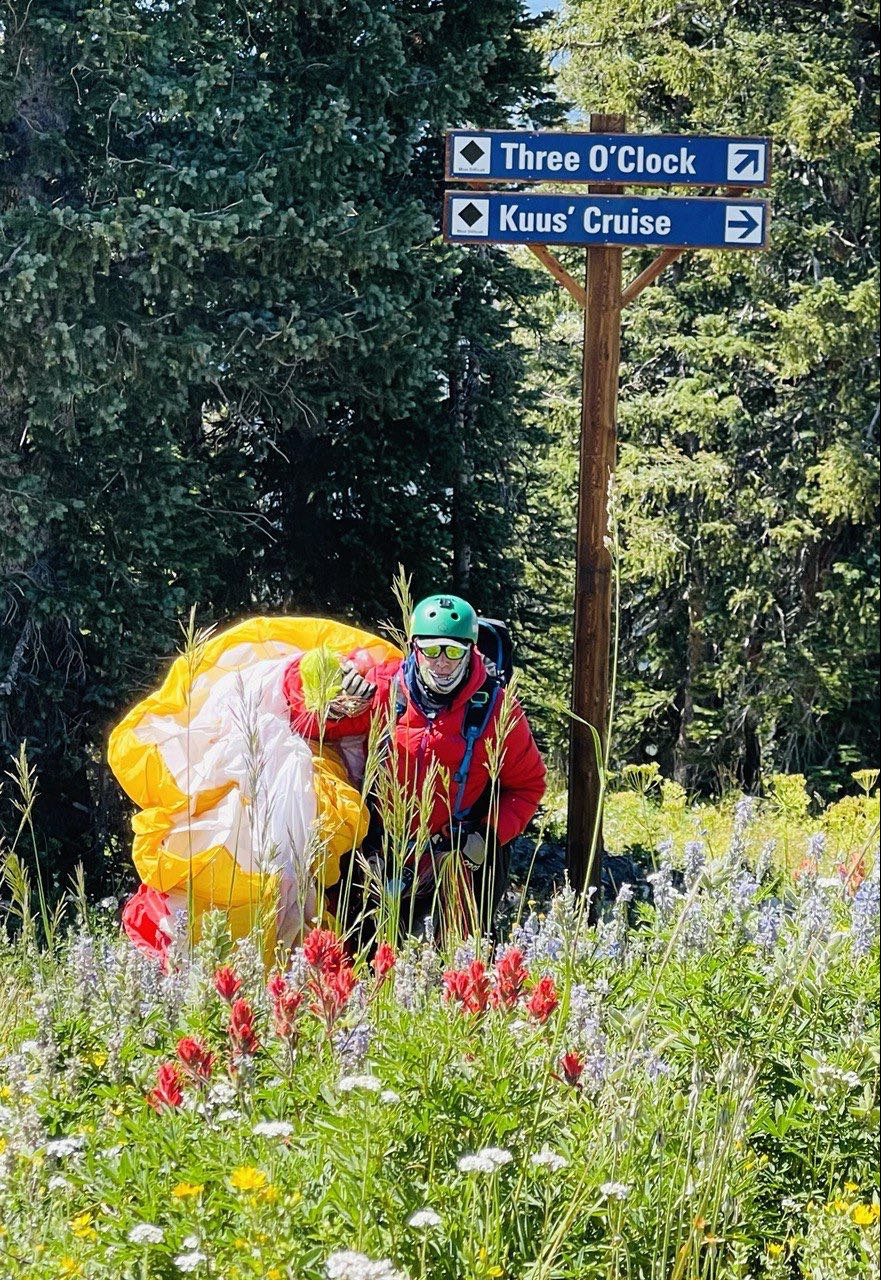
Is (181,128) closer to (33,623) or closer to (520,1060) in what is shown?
(33,623)

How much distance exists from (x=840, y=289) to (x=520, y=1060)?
40.7 ft

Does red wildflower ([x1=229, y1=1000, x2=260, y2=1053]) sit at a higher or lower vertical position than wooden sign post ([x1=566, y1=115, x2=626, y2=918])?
lower

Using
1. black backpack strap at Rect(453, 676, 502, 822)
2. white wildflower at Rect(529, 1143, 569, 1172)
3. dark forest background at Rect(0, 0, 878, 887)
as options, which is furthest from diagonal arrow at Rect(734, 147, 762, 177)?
white wildflower at Rect(529, 1143, 569, 1172)

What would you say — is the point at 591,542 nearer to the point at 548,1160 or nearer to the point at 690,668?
the point at 548,1160

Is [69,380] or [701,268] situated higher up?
[701,268]

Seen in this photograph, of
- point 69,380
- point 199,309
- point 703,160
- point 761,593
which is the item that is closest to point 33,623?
point 69,380

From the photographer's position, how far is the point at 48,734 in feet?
28.2

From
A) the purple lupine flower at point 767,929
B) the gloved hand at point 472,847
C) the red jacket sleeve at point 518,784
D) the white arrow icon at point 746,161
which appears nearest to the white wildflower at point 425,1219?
the purple lupine flower at point 767,929

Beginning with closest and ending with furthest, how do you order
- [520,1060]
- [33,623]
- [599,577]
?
[520,1060], [599,577], [33,623]

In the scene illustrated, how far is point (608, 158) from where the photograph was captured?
571 cm

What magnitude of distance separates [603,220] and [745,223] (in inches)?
22.1

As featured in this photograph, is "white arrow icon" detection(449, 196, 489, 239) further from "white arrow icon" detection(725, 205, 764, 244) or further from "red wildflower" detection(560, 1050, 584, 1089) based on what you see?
"red wildflower" detection(560, 1050, 584, 1089)

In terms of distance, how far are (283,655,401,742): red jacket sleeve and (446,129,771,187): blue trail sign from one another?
201cm

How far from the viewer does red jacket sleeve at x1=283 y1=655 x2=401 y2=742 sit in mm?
5180
